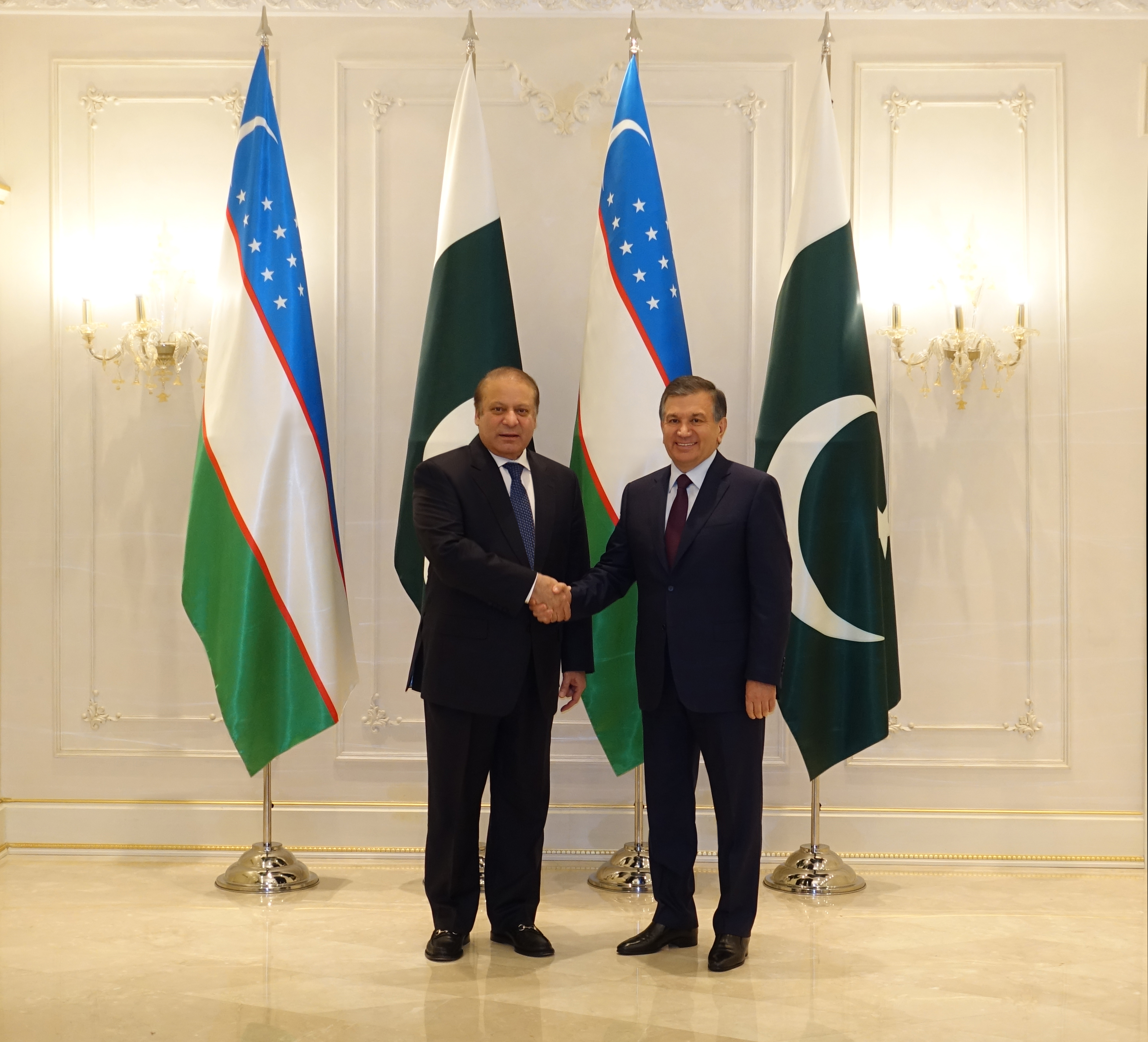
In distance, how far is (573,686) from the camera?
3.42 m

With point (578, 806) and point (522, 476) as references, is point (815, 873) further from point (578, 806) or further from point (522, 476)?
point (522, 476)

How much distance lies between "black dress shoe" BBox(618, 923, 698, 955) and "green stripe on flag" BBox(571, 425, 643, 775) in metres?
0.67

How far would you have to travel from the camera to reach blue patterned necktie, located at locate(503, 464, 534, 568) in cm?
330

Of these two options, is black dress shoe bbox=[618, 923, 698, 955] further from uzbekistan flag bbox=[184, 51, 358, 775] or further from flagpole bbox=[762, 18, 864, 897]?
uzbekistan flag bbox=[184, 51, 358, 775]

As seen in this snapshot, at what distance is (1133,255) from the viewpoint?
443 cm

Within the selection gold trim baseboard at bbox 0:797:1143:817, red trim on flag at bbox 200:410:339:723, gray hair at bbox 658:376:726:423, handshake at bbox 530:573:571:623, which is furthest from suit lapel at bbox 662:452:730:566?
gold trim baseboard at bbox 0:797:1143:817

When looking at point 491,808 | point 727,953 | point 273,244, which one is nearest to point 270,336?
point 273,244

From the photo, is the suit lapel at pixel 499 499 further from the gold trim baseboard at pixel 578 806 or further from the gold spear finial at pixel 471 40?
the gold spear finial at pixel 471 40

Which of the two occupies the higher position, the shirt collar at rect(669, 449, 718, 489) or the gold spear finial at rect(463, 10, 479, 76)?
the gold spear finial at rect(463, 10, 479, 76)

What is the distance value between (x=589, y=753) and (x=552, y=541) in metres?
1.48

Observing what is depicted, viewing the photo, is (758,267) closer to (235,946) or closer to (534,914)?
(534,914)

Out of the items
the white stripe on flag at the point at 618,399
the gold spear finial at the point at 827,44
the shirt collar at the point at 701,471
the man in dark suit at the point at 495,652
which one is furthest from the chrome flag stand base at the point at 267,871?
the gold spear finial at the point at 827,44

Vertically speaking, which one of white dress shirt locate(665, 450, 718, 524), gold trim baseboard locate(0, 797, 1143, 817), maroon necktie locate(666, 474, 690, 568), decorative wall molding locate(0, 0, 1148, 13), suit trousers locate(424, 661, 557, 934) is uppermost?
decorative wall molding locate(0, 0, 1148, 13)

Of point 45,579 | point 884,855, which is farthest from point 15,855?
point 884,855
